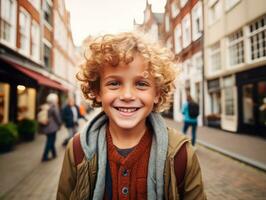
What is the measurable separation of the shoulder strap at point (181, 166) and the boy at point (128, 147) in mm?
11

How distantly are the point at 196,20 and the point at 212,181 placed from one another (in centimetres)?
339

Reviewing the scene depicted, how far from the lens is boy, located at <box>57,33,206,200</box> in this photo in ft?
Result: 4.40

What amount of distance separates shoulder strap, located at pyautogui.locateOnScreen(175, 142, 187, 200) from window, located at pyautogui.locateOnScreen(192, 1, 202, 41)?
2.12 ft

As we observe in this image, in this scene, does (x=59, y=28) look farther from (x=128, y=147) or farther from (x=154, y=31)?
(x=128, y=147)

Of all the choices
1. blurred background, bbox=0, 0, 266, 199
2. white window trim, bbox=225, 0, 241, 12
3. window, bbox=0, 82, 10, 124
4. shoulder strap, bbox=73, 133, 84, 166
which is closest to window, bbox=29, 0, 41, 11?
blurred background, bbox=0, 0, 266, 199

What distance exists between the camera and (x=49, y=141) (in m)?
6.28

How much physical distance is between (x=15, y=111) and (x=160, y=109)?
8138 mm

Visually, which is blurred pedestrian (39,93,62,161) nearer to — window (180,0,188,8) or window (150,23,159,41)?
window (150,23,159,41)

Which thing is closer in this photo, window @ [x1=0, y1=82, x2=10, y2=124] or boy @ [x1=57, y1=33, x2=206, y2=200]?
boy @ [x1=57, y1=33, x2=206, y2=200]

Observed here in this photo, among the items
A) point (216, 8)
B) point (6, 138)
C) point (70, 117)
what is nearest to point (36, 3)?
point (216, 8)

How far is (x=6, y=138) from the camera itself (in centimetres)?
691

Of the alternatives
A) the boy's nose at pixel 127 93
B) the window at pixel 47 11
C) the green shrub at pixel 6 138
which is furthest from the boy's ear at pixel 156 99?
the green shrub at pixel 6 138

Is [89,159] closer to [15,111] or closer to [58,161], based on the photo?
[58,161]

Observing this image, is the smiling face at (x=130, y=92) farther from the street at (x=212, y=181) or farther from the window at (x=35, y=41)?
the street at (x=212, y=181)
